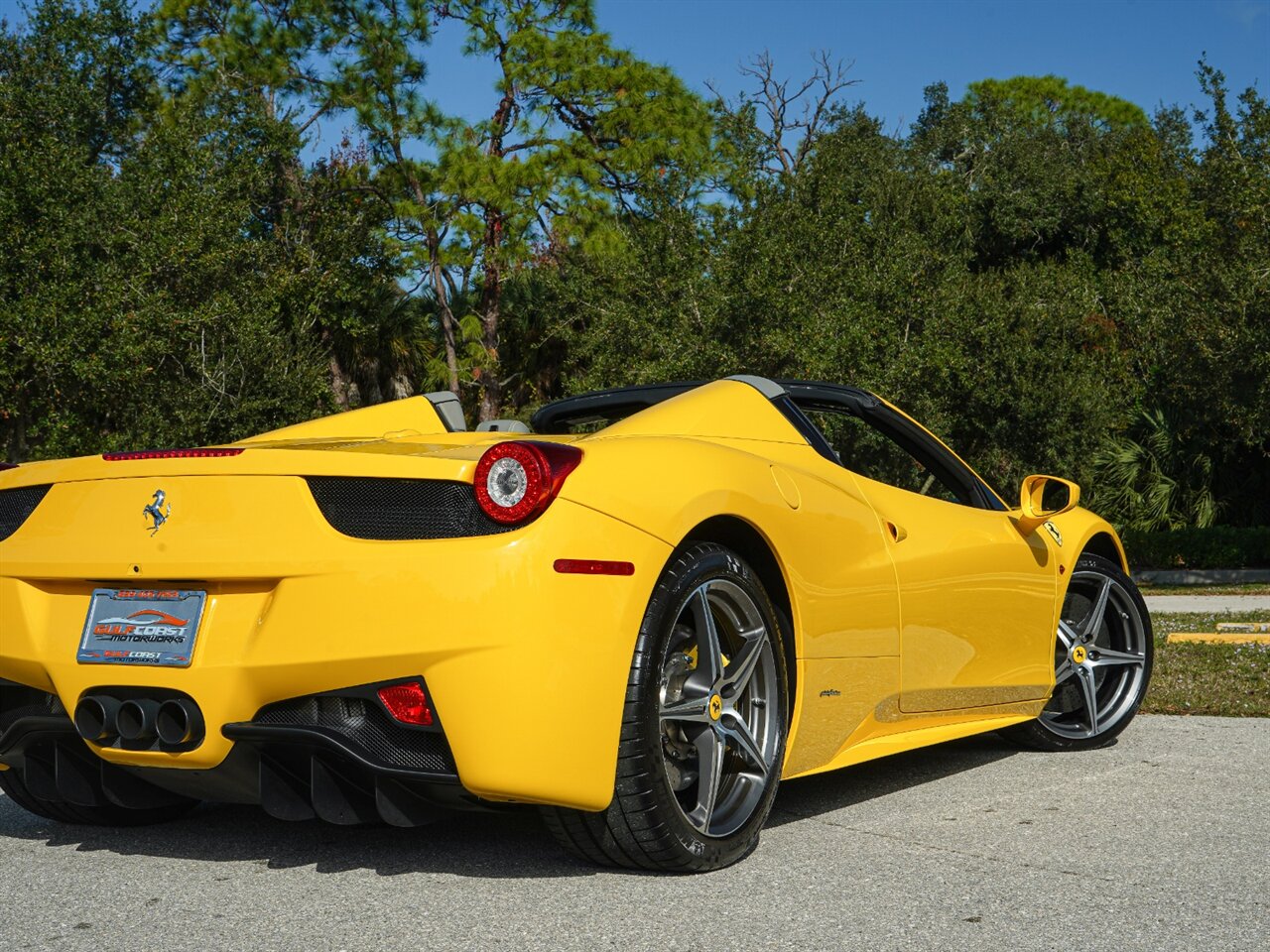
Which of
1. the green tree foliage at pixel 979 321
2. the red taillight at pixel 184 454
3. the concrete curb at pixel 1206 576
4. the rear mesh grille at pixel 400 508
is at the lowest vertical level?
the concrete curb at pixel 1206 576

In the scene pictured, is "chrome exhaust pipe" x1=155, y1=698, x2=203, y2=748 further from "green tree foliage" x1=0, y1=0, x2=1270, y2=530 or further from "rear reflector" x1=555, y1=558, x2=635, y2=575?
"green tree foliage" x1=0, y1=0, x2=1270, y2=530

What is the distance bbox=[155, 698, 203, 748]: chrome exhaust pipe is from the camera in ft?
10.8

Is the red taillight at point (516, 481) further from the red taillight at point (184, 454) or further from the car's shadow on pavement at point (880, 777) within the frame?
the car's shadow on pavement at point (880, 777)

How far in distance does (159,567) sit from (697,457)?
138cm

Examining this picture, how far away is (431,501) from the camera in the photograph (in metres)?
3.28

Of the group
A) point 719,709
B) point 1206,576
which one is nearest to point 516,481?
point 719,709

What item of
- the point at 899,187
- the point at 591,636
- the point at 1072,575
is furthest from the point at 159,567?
the point at 899,187

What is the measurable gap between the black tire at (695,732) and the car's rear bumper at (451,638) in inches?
3.6

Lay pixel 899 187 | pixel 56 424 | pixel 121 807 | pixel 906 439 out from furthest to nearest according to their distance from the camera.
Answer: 1. pixel 899 187
2. pixel 56 424
3. pixel 906 439
4. pixel 121 807

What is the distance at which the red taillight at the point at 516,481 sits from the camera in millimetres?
3199

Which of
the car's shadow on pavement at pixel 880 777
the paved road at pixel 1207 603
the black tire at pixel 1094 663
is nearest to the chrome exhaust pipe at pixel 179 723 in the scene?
the car's shadow on pavement at pixel 880 777

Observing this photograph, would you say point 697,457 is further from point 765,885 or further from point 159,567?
point 159,567

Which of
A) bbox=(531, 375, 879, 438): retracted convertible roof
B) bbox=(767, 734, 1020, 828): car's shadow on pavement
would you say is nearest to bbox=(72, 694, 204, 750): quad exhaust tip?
bbox=(767, 734, 1020, 828): car's shadow on pavement

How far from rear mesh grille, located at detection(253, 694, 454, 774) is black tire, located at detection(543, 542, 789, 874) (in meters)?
0.34
